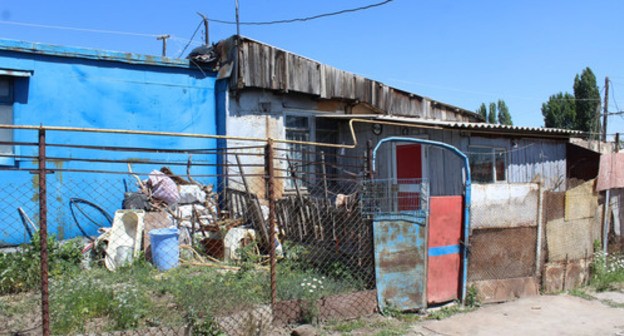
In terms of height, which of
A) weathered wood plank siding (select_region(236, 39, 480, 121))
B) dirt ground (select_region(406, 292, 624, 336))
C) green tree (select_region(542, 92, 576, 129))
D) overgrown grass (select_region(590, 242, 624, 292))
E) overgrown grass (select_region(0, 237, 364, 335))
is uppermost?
green tree (select_region(542, 92, 576, 129))

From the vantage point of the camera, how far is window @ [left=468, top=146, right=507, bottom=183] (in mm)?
11078

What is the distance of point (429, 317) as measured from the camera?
5.55m

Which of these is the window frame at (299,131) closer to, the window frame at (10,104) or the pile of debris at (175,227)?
the pile of debris at (175,227)

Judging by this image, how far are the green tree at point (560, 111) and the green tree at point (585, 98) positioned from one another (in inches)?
13.3

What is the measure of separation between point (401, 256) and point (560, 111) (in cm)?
3024

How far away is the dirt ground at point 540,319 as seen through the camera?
5211mm

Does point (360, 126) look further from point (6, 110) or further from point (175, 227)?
point (6, 110)

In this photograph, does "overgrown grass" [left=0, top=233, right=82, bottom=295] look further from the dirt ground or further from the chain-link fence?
the dirt ground

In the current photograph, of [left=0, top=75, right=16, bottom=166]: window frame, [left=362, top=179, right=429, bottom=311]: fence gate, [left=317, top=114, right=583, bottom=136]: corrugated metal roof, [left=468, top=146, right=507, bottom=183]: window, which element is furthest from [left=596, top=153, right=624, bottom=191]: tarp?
[left=0, top=75, right=16, bottom=166]: window frame

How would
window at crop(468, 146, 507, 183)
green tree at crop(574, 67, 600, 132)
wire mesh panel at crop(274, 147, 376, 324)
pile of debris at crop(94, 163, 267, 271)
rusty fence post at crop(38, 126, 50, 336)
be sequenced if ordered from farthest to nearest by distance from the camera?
green tree at crop(574, 67, 600, 132) → window at crop(468, 146, 507, 183) → pile of debris at crop(94, 163, 267, 271) → wire mesh panel at crop(274, 147, 376, 324) → rusty fence post at crop(38, 126, 50, 336)

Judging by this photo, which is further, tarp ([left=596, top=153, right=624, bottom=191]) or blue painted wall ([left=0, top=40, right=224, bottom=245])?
blue painted wall ([left=0, top=40, right=224, bottom=245])

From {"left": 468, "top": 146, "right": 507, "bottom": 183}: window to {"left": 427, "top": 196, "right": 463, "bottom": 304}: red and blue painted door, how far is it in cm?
543

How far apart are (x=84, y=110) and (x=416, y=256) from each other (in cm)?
674

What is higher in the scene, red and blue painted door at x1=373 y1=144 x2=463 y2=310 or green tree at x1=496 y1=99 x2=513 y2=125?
green tree at x1=496 y1=99 x2=513 y2=125
